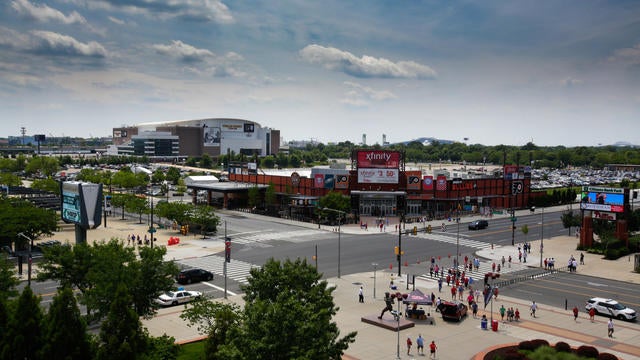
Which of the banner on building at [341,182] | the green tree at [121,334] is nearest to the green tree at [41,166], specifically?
the banner on building at [341,182]

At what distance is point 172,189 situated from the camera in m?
151

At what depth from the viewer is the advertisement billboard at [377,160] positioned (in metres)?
99.5

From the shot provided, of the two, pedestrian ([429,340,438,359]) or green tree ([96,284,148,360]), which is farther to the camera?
pedestrian ([429,340,438,359])

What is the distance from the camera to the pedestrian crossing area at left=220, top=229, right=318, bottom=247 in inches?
2908

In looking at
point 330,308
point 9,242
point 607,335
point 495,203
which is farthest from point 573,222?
point 9,242

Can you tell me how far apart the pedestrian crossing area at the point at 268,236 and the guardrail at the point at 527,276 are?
28.5 metres

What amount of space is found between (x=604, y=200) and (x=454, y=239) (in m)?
19.5

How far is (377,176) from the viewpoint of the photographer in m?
99.8

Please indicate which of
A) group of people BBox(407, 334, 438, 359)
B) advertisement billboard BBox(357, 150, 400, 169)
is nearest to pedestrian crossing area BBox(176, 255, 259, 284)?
group of people BBox(407, 334, 438, 359)

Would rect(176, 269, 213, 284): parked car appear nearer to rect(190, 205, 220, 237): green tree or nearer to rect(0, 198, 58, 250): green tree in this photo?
rect(0, 198, 58, 250): green tree

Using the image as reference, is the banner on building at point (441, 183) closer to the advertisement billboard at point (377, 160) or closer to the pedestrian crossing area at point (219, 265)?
the advertisement billboard at point (377, 160)

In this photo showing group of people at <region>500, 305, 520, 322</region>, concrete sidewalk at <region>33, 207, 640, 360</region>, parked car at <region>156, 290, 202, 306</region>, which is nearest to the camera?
concrete sidewalk at <region>33, 207, 640, 360</region>

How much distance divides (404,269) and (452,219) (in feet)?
140

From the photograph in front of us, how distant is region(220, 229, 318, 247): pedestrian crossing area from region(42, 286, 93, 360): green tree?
45.9 meters
